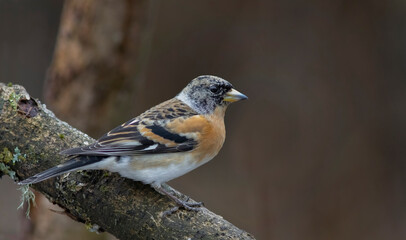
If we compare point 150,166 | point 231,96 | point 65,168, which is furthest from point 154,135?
point 231,96

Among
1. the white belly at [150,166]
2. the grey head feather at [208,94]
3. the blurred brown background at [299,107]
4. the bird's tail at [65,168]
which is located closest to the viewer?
the bird's tail at [65,168]

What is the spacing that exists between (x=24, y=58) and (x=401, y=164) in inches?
200

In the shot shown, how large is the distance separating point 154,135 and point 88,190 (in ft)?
1.55

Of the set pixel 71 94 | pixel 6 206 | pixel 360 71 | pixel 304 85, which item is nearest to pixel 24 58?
pixel 6 206

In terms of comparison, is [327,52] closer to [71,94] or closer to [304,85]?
[304,85]

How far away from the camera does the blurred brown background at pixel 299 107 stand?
6.33 m

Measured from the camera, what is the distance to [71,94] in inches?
191

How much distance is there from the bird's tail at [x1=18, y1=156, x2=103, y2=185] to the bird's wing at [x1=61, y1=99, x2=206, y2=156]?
0.04m

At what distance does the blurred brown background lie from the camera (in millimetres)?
6332

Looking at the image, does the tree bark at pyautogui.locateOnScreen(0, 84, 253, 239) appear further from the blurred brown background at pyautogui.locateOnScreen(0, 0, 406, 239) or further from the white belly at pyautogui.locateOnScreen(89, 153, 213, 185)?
the blurred brown background at pyautogui.locateOnScreen(0, 0, 406, 239)

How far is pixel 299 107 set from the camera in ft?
21.5

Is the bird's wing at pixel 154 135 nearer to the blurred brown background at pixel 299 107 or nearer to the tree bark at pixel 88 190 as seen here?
the tree bark at pixel 88 190

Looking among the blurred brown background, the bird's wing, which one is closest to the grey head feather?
the bird's wing

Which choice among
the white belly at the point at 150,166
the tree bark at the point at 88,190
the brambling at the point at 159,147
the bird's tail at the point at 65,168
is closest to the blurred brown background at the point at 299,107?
the brambling at the point at 159,147
